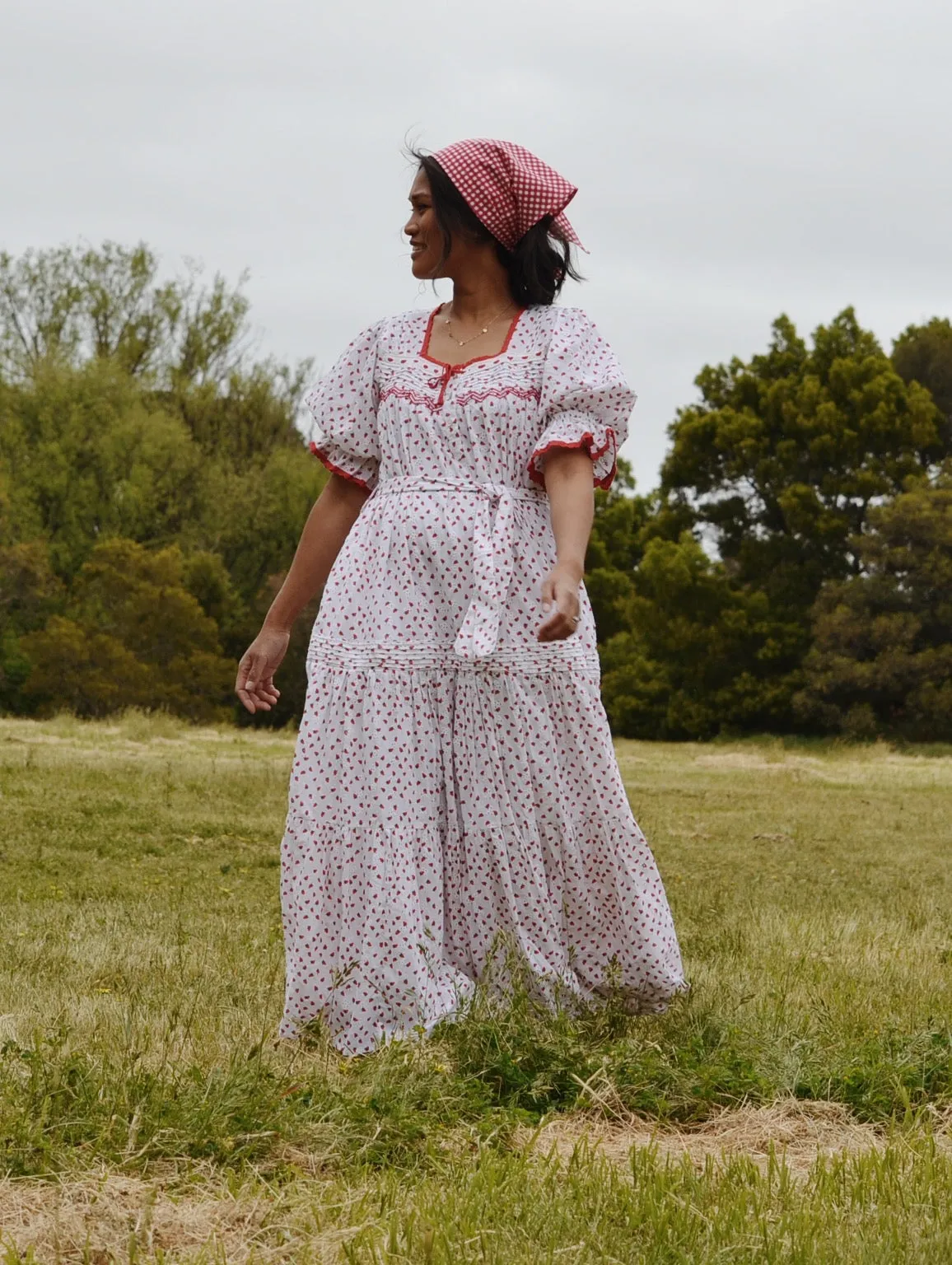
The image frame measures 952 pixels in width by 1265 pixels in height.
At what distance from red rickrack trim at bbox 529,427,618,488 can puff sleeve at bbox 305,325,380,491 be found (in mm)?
488

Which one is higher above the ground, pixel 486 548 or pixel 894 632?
pixel 894 632

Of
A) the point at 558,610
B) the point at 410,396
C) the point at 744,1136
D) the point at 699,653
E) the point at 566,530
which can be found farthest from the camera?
the point at 699,653

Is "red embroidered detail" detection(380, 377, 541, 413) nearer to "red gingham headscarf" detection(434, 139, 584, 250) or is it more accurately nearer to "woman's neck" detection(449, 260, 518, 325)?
"woman's neck" detection(449, 260, 518, 325)

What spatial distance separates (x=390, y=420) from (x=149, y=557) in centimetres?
3214

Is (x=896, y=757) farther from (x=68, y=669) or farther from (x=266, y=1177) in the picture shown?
(x=266, y=1177)

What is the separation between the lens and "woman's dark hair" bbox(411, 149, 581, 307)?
437 cm

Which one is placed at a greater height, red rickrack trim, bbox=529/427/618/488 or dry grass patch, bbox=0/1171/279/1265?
red rickrack trim, bbox=529/427/618/488

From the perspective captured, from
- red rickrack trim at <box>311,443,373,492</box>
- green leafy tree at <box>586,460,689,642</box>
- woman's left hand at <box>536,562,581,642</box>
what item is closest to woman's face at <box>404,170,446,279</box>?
red rickrack trim at <box>311,443,373,492</box>

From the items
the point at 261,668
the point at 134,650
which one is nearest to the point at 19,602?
the point at 134,650

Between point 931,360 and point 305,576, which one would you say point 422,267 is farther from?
point 931,360

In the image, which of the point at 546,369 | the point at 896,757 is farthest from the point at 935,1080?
the point at 896,757

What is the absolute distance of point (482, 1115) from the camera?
11.1ft

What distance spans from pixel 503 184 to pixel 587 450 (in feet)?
2.59

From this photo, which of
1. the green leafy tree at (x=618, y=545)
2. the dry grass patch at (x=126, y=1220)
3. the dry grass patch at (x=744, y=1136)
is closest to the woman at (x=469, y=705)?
the dry grass patch at (x=744, y=1136)
